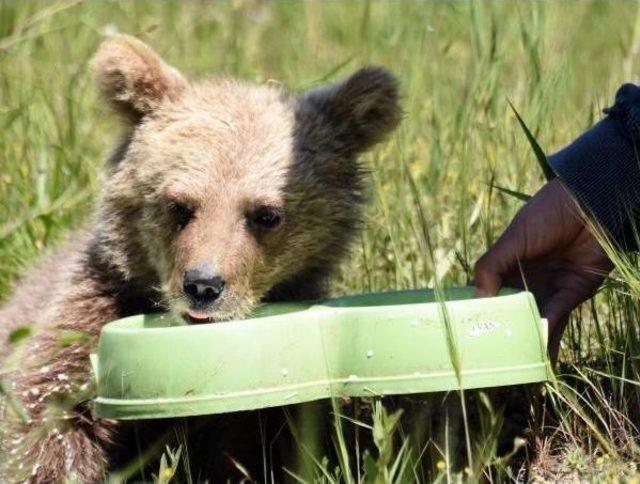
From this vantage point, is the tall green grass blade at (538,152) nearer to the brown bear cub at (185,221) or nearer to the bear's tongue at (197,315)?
the brown bear cub at (185,221)

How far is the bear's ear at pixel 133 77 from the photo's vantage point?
181 inches

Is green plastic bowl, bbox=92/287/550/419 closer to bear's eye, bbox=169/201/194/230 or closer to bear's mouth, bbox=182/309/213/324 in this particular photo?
bear's mouth, bbox=182/309/213/324

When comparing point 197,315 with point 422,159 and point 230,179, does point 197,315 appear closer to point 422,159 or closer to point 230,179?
point 230,179

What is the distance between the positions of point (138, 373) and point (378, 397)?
2.18ft

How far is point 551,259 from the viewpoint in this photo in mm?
4184

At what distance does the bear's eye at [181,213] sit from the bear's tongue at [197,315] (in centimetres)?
39

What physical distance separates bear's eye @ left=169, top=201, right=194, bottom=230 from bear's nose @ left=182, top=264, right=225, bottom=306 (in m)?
0.35

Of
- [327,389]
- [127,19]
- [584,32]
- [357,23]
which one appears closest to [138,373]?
[327,389]

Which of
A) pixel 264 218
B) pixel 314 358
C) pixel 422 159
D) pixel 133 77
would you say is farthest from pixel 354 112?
pixel 422 159

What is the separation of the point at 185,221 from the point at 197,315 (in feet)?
1.38

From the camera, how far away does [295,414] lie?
168 inches

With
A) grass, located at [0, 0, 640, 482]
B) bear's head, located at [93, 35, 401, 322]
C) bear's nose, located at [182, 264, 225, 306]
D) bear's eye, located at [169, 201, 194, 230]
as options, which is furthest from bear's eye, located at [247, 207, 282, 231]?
grass, located at [0, 0, 640, 482]

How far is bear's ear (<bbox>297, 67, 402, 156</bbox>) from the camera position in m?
4.73

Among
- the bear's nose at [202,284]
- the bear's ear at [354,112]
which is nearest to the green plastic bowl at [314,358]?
the bear's nose at [202,284]
